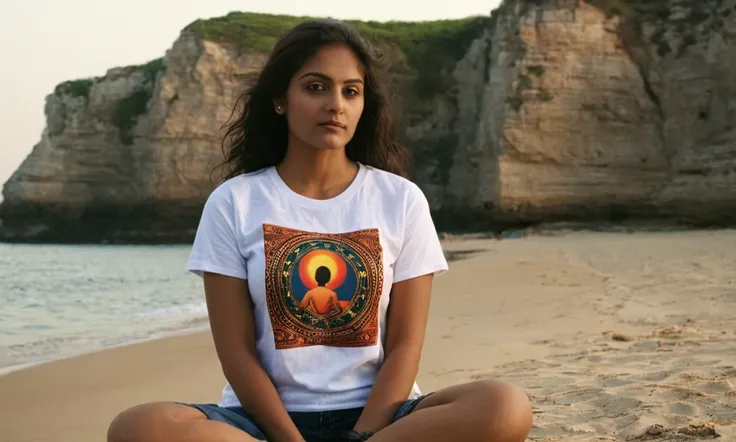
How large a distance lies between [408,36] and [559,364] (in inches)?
1279

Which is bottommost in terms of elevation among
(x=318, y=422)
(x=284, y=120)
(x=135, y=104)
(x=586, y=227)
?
(x=586, y=227)

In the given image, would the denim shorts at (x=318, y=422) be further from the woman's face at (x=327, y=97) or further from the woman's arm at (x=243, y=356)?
the woman's face at (x=327, y=97)

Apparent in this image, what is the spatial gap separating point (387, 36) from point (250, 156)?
3378 cm

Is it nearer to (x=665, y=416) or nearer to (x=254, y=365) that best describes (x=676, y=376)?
(x=665, y=416)

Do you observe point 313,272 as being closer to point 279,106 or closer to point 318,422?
point 318,422

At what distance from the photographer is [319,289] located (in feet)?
7.16

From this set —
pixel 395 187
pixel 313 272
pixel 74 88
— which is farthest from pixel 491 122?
pixel 313 272

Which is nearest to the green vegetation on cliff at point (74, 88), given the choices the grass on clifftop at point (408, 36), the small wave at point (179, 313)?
the grass on clifftop at point (408, 36)

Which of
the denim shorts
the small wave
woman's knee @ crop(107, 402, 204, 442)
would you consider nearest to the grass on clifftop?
the small wave

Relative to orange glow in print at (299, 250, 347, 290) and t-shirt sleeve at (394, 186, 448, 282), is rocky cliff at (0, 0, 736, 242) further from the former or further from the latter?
orange glow in print at (299, 250, 347, 290)

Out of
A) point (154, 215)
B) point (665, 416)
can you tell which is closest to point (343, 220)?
point (665, 416)

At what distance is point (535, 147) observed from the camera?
2397 cm

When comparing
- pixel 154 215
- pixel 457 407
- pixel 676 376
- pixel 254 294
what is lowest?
pixel 154 215

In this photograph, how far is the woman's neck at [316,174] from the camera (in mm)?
2367
